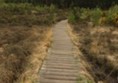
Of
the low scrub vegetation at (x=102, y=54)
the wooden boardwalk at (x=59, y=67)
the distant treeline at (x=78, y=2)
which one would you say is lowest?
the distant treeline at (x=78, y=2)

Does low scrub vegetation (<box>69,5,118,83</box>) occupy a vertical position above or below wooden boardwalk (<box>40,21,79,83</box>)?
below

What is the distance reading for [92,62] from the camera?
1591cm

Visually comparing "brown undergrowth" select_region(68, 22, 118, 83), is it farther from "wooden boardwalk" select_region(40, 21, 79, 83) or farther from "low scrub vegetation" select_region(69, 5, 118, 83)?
"wooden boardwalk" select_region(40, 21, 79, 83)

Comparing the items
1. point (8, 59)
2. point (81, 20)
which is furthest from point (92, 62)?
point (81, 20)

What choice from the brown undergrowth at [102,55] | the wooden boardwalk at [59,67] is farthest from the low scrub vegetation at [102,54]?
the wooden boardwalk at [59,67]

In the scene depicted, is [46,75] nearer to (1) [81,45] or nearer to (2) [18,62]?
(2) [18,62]

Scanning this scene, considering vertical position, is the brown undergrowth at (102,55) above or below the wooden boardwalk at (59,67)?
below

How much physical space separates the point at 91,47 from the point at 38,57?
4618 mm

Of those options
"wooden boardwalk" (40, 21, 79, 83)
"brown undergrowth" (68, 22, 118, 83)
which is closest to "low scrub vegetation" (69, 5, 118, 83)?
"brown undergrowth" (68, 22, 118, 83)

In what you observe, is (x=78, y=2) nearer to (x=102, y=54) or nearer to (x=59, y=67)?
(x=102, y=54)

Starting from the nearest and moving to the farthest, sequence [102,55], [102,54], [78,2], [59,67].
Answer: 1. [59,67]
2. [102,55]
3. [102,54]
4. [78,2]

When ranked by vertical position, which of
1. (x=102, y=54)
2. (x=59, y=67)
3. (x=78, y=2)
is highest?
(x=59, y=67)

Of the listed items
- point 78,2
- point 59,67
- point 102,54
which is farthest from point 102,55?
point 78,2

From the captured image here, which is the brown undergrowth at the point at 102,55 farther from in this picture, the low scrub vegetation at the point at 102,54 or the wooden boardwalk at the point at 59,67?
the wooden boardwalk at the point at 59,67
